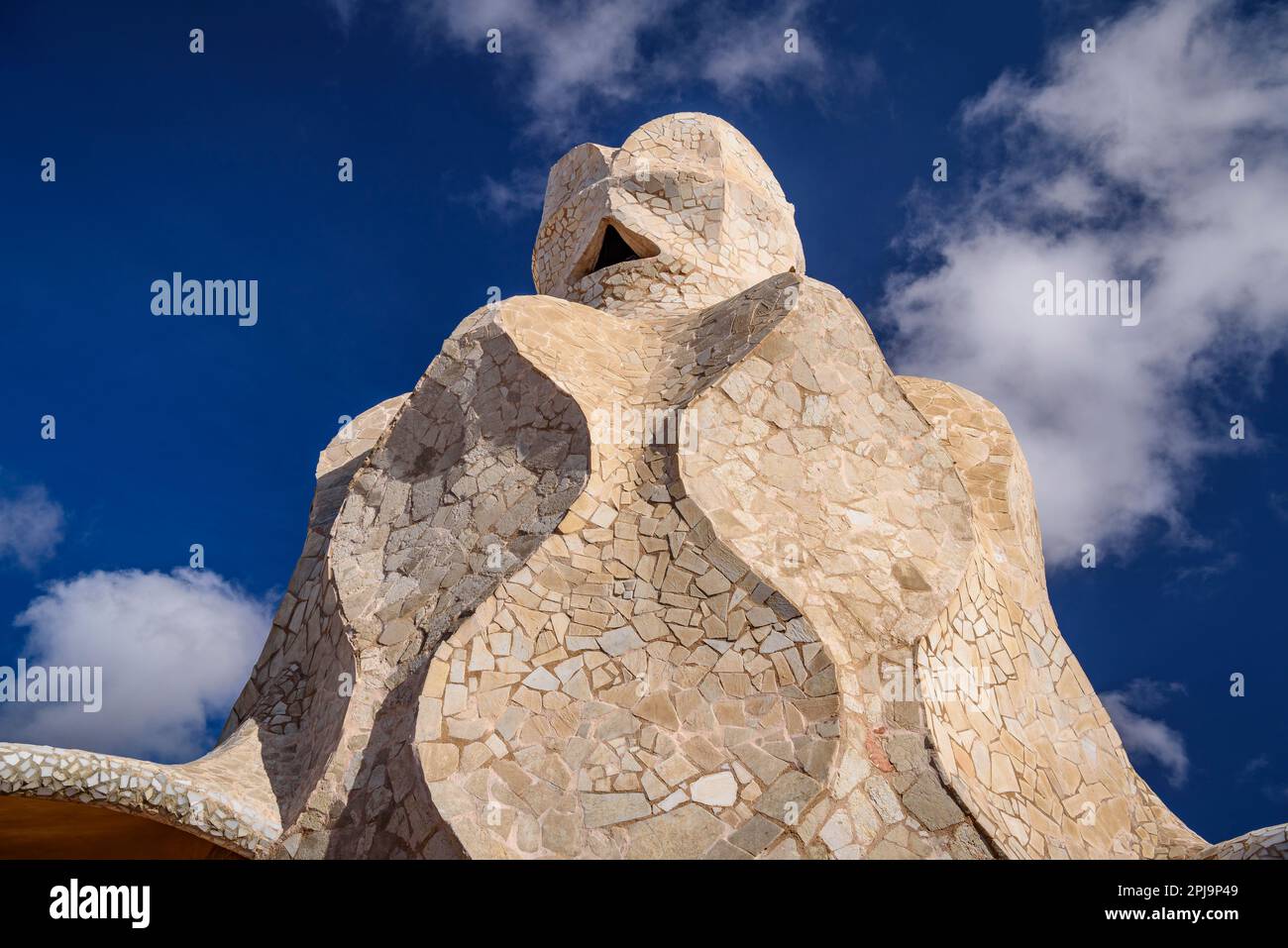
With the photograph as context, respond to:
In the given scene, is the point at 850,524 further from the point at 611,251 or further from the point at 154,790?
the point at 611,251

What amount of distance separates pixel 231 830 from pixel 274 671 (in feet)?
6.78

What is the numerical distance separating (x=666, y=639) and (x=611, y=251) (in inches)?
277

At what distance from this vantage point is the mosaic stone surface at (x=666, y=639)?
709 centimetres

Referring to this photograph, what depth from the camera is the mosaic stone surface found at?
709 cm

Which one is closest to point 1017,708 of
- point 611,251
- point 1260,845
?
point 1260,845

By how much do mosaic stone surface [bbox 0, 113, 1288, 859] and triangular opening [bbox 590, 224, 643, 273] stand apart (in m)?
2.99

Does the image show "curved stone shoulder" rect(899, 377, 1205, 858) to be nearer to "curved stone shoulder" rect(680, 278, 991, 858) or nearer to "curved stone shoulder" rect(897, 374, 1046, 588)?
"curved stone shoulder" rect(897, 374, 1046, 588)

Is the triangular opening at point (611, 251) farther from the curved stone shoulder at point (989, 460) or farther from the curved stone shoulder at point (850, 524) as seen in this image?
→ the curved stone shoulder at point (850, 524)

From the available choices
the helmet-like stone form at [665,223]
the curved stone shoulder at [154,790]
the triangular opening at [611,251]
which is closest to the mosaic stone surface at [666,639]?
the curved stone shoulder at [154,790]

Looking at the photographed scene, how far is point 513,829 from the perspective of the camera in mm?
6930

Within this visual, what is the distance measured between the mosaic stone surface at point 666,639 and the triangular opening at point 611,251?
2.99 meters
